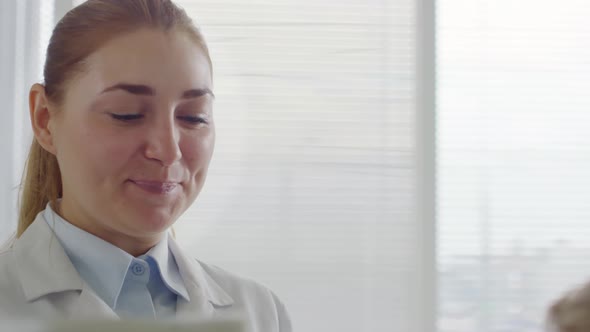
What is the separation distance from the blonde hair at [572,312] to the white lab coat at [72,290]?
0.40 metres

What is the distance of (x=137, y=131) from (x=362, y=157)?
1274 mm

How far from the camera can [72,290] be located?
2.92 feet

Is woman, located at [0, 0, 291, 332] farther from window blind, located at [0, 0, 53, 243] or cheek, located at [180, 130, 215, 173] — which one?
window blind, located at [0, 0, 53, 243]

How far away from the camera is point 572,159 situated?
7.19 ft

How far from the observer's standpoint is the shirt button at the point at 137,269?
93cm

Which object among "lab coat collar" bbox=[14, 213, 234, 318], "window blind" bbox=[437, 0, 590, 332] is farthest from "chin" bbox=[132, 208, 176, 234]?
"window blind" bbox=[437, 0, 590, 332]

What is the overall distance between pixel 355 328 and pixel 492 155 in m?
0.67

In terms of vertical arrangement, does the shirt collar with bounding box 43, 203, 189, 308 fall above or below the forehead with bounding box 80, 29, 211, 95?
below

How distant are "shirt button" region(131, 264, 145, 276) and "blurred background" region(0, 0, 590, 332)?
3.65ft

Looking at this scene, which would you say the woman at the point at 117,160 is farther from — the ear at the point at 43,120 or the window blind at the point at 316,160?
the window blind at the point at 316,160

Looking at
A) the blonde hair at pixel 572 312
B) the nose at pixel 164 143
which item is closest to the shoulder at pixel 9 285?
the nose at pixel 164 143

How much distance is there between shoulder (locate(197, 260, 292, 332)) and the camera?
1083 mm

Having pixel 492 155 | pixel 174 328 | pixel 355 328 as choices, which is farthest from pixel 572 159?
pixel 174 328

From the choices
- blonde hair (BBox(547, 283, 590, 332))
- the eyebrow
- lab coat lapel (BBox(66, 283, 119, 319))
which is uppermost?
the eyebrow
